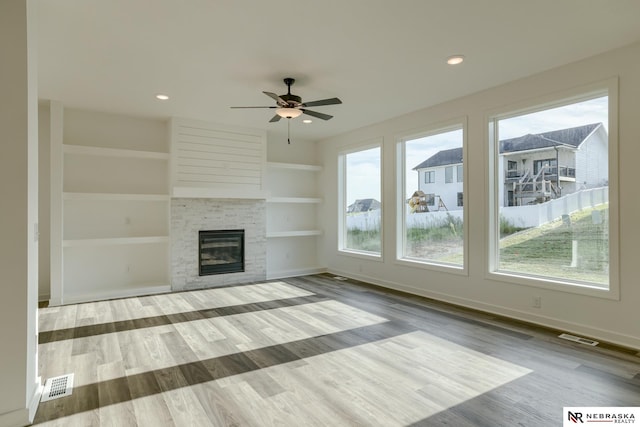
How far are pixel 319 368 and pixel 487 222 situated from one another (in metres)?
2.95

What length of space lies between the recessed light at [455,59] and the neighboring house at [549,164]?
4.54 ft

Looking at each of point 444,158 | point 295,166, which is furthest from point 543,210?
point 295,166

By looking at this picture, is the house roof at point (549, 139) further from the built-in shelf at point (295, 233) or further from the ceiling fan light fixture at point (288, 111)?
the built-in shelf at point (295, 233)

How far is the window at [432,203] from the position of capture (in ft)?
16.4

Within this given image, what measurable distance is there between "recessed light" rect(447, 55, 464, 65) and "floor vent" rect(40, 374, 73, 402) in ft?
14.5

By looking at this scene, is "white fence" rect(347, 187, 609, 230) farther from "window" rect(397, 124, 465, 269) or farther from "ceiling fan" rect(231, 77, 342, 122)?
"ceiling fan" rect(231, 77, 342, 122)

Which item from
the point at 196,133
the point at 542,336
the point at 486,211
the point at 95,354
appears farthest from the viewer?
the point at 196,133

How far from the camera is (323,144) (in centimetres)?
757

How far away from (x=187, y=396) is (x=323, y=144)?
592 centimetres

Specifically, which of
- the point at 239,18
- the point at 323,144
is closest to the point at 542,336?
the point at 239,18

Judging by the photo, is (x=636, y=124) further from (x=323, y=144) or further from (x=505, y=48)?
(x=323, y=144)

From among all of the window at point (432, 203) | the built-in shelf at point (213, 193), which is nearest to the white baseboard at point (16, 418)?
the built-in shelf at point (213, 193)

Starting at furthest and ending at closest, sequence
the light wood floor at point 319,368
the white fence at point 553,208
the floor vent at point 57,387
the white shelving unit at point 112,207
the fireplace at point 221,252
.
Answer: the fireplace at point 221,252 → the white shelving unit at point 112,207 → the white fence at point 553,208 → the floor vent at point 57,387 → the light wood floor at point 319,368

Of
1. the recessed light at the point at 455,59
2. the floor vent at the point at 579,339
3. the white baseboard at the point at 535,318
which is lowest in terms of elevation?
the floor vent at the point at 579,339
